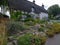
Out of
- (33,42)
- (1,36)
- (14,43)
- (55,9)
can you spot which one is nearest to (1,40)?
(1,36)

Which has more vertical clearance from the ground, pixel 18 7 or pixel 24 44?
pixel 18 7

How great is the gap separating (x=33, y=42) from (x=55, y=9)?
48989 millimetres

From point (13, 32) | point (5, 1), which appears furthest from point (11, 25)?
point (5, 1)

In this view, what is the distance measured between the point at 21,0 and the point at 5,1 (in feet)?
95.3

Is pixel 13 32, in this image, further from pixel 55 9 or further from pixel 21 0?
pixel 55 9

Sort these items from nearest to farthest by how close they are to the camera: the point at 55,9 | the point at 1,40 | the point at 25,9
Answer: the point at 1,40 < the point at 25,9 < the point at 55,9

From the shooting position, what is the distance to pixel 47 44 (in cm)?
Answer: 1223

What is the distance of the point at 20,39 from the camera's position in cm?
922

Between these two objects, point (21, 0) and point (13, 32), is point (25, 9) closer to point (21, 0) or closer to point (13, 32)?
point (21, 0)

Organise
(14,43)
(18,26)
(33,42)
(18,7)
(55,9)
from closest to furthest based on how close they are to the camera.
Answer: (14,43), (33,42), (18,26), (18,7), (55,9)

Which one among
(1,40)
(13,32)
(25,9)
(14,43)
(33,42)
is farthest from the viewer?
(25,9)

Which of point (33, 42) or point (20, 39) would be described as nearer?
point (20, 39)

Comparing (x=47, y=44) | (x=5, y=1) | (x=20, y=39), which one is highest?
(x=5, y=1)

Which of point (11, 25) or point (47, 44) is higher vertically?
point (11, 25)
